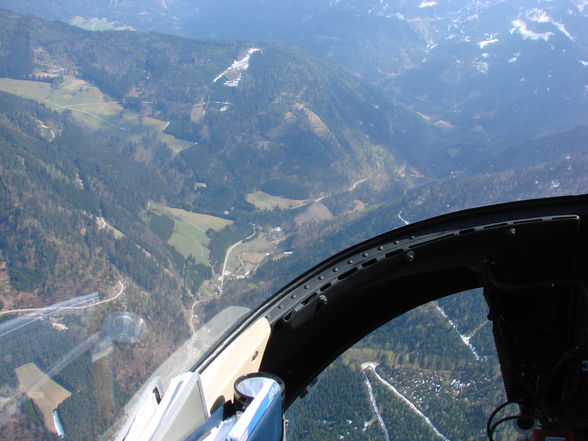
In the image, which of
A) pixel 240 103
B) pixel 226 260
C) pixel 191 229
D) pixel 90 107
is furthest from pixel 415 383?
pixel 240 103

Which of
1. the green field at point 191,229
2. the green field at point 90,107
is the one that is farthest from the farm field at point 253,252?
the green field at point 90,107

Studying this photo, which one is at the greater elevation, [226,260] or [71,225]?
[71,225]

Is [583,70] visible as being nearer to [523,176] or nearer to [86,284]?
[523,176]

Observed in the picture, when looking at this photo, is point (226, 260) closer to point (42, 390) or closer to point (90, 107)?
point (42, 390)

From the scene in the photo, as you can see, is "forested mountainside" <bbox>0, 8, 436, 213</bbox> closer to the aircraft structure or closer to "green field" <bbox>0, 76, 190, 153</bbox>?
"green field" <bbox>0, 76, 190, 153</bbox>

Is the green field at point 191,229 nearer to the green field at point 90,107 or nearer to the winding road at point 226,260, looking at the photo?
the winding road at point 226,260

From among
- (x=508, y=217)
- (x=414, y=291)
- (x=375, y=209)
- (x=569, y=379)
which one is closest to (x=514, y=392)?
(x=569, y=379)
